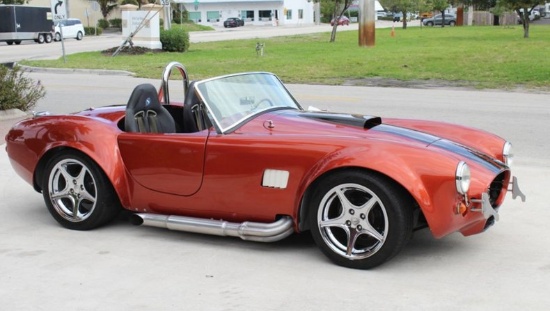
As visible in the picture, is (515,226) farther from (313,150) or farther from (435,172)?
(313,150)

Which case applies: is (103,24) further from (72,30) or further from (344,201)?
(344,201)

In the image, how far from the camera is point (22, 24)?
154 ft

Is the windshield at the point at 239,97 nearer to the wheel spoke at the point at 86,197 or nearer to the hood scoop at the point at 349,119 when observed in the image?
the hood scoop at the point at 349,119

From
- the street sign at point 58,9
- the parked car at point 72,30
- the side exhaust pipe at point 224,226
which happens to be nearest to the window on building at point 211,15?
the parked car at point 72,30

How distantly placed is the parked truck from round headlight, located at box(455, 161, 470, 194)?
151ft

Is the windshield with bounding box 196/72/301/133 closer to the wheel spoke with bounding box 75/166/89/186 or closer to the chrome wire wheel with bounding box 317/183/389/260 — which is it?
the chrome wire wheel with bounding box 317/183/389/260

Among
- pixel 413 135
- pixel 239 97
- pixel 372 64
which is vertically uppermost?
pixel 239 97

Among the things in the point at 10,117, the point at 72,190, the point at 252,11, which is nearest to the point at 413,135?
the point at 72,190

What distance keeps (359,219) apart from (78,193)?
92.6 inches

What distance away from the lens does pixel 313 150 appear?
4.79 m

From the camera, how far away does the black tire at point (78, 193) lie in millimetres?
5574

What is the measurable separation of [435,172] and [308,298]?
112 cm

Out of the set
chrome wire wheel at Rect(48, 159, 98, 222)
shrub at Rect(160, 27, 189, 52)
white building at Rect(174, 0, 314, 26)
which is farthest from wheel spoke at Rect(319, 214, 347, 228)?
white building at Rect(174, 0, 314, 26)

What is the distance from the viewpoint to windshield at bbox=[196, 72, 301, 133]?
5.35 m
